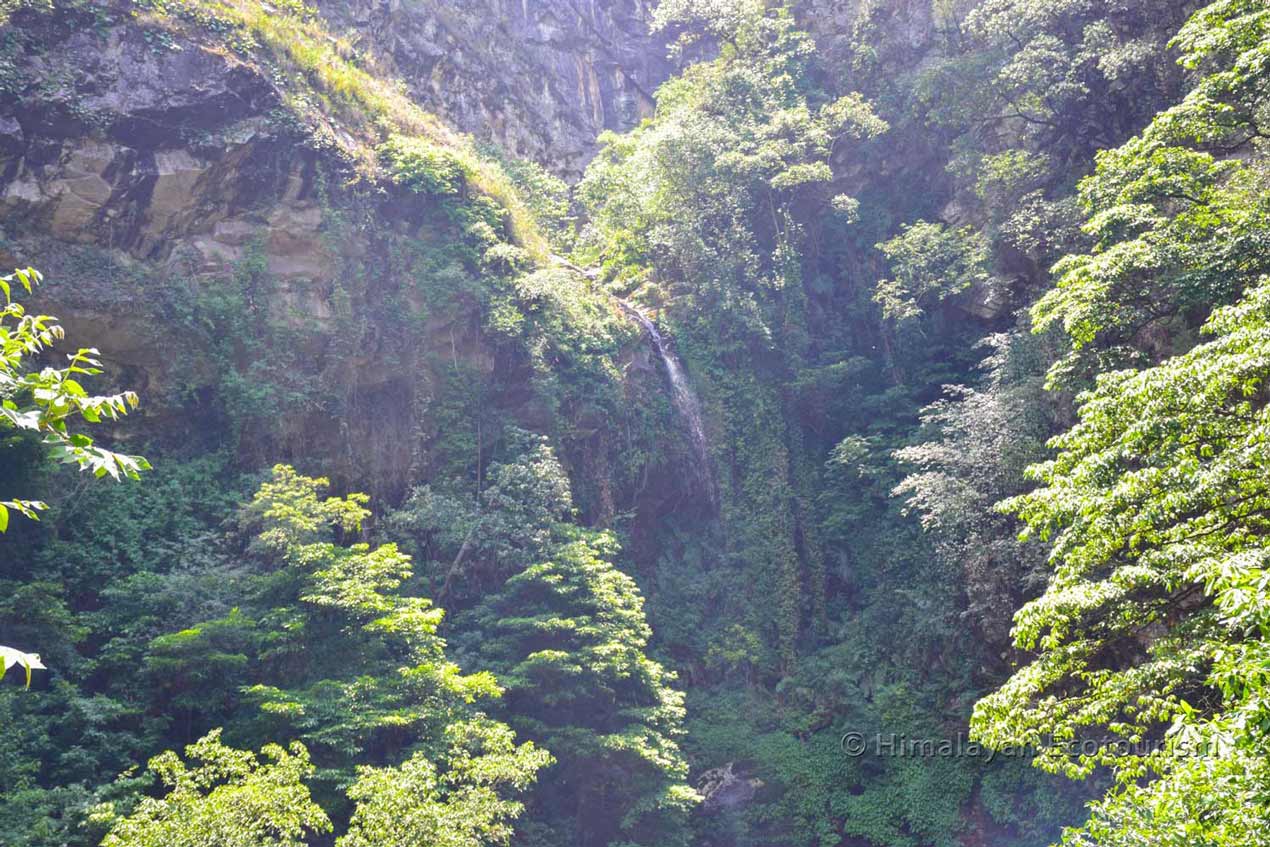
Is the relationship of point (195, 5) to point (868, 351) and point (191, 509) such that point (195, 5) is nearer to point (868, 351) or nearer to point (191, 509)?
point (191, 509)

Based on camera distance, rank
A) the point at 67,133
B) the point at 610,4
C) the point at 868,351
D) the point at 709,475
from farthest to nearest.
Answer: the point at 610,4, the point at 868,351, the point at 709,475, the point at 67,133

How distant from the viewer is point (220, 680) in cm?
1095

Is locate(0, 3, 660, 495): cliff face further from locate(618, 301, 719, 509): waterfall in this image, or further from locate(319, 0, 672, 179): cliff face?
locate(319, 0, 672, 179): cliff face

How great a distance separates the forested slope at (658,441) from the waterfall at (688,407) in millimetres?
171

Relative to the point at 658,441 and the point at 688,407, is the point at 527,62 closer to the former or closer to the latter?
the point at 688,407

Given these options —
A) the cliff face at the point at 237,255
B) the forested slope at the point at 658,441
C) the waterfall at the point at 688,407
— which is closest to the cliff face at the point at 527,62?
the forested slope at the point at 658,441

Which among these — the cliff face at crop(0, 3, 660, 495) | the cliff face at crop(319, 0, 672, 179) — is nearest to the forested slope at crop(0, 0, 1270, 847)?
the cliff face at crop(0, 3, 660, 495)

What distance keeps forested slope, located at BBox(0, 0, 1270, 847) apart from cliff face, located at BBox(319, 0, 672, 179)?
0.29 m

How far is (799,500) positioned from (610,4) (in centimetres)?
2253

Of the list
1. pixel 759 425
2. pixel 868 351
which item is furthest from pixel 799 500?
pixel 868 351

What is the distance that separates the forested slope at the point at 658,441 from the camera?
8.30 m

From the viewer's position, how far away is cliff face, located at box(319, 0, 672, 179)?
85.8 ft

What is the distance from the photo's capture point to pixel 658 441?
1981 cm

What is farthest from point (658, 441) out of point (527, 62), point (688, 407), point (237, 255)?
point (527, 62)
